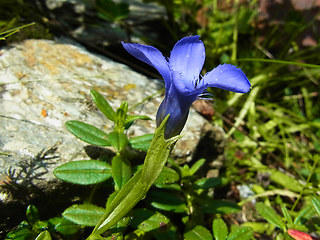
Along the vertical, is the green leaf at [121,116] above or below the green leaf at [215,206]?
above

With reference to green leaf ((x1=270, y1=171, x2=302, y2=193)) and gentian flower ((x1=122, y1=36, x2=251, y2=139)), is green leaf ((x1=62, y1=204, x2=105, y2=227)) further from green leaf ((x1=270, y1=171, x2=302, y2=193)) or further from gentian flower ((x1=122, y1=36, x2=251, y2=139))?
green leaf ((x1=270, y1=171, x2=302, y2=193))

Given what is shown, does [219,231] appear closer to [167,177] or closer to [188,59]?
[167,177]

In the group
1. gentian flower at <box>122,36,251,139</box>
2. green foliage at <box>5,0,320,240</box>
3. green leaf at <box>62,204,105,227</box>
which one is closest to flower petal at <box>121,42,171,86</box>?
gentian flower at <box>122,36,251,139</box>

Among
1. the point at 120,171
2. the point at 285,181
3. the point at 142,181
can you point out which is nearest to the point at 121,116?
the point at 120,171

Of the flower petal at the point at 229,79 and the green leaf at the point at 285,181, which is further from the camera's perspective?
the green leaf at the point at 285,181

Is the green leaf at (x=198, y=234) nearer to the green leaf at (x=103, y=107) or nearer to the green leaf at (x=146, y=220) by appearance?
the green leaf at (x=146, y=220)

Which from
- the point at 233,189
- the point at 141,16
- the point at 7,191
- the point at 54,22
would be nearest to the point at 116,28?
the point at 141,16

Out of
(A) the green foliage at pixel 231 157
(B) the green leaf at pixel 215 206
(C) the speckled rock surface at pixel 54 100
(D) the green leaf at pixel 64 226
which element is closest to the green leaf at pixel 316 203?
(A) the green foliage at pixel 231 157
